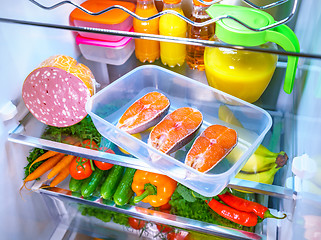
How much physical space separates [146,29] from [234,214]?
69cm

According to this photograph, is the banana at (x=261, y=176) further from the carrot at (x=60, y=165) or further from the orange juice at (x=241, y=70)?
the carrot at (x=60, y=165)

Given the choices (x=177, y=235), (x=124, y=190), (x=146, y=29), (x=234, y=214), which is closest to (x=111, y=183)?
(x=124, y=190)

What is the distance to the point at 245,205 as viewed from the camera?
1068 mm

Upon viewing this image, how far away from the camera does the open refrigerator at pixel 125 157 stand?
821 mm

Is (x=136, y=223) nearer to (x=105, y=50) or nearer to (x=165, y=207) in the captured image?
(x=165, y=207)

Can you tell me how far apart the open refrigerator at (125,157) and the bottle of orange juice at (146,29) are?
0.04m

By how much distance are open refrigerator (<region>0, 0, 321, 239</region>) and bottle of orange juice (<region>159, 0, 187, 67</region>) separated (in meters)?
0.04

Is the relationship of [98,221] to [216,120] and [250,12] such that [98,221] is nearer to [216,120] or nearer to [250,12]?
[216,120]

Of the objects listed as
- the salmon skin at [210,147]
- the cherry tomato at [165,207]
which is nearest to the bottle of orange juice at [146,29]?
the salmon skin at [210,147]

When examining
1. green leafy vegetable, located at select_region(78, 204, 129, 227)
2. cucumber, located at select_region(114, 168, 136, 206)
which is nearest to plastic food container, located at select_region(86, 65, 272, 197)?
cucumber, located at select_region(114, 168, 136, 206)

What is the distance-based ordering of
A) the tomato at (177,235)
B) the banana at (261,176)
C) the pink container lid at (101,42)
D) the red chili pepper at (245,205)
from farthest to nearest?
the tomato at (177,235), the pink container lid at (101,42), the red chili pepper at (245,205), the banana at (261,176)

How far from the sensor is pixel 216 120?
38.4 inches

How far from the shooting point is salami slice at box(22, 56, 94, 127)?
982 mm

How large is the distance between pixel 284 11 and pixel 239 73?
37 cm
